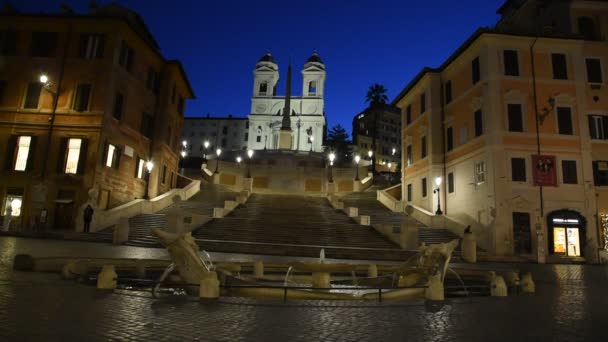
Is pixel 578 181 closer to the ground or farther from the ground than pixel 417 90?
closer to the ground

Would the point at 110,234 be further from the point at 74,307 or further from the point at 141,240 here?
the point at 74,307

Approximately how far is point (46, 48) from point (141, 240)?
57.7 ft

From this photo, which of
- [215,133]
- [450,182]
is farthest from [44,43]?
[215,133]

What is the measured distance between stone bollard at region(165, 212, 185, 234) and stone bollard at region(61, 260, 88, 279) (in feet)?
36.9

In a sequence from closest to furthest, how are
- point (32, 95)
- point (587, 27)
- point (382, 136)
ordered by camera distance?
point (32, 95) → point (587, 27) → point (382, 136)

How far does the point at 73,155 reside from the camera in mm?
27156

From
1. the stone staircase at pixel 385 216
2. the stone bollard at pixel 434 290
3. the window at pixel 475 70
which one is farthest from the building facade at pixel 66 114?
the window at pixel 475 70

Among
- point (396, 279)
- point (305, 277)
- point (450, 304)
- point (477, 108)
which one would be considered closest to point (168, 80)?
point (477, 108)

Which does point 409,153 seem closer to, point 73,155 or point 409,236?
point 409,236

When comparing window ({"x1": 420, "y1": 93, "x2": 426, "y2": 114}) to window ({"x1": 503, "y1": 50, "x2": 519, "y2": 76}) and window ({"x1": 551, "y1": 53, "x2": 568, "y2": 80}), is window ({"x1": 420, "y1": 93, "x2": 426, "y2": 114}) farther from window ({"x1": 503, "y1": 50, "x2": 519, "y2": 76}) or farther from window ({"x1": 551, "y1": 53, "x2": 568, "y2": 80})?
window ({"x1": 551, "y1": 53, "x2": 568, "y2": 80})

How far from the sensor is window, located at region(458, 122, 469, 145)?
94.1 feet

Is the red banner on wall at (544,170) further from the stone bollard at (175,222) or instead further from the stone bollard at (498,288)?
the stone bollard at (175,222)

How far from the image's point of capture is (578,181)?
2516 cm

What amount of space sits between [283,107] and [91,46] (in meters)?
62.8
